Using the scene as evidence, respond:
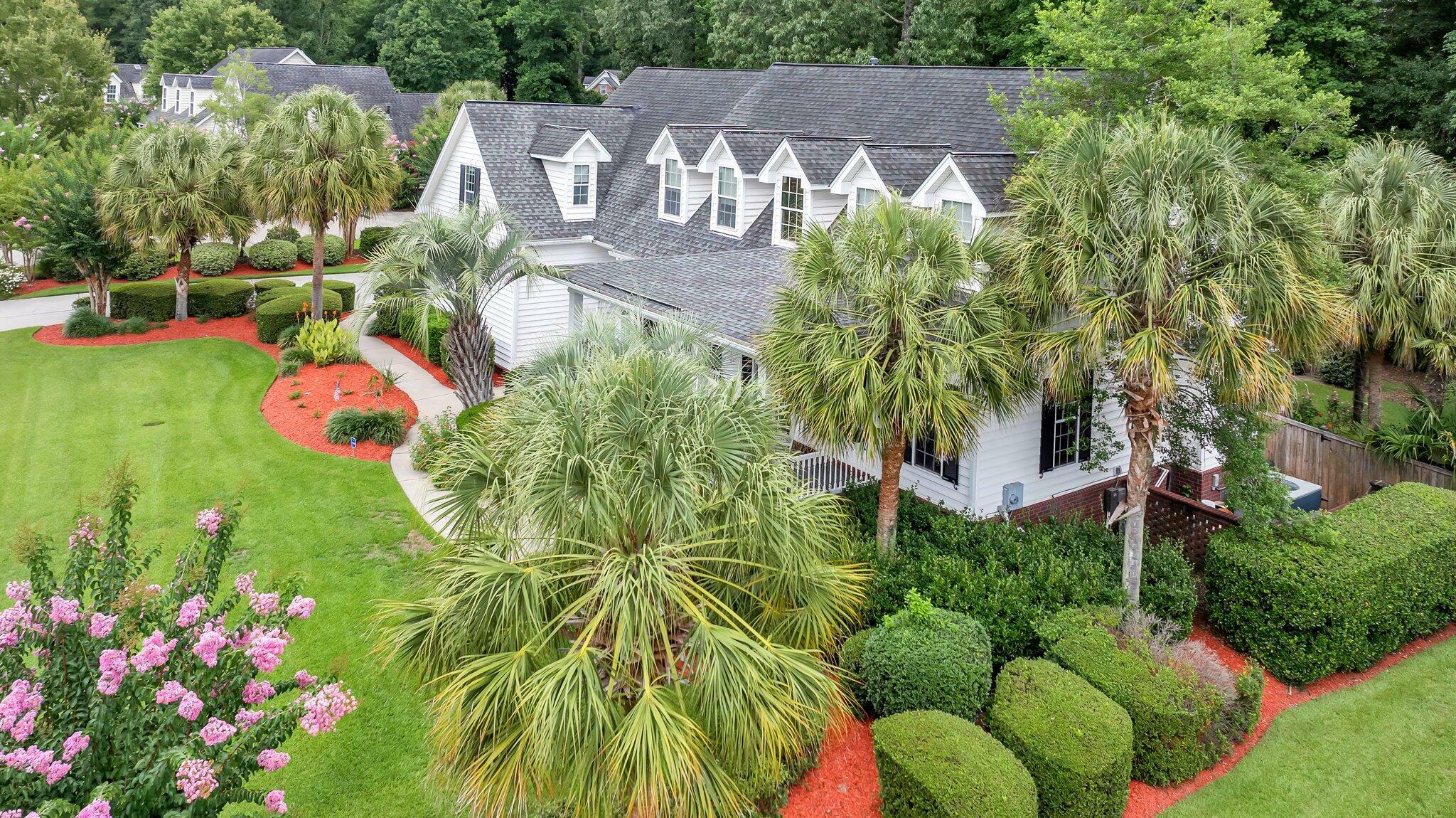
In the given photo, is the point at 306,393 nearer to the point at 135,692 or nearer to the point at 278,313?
the point at 278,313

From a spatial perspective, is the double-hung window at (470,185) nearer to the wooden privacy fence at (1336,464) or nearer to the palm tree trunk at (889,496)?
the palm tree trunk at (889,496)

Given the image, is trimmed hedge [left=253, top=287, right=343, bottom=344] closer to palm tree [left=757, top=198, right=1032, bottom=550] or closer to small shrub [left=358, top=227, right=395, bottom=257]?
small shrub [left=358, top=227, right=395, bottom=257]

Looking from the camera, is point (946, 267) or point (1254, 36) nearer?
point (946, 267)

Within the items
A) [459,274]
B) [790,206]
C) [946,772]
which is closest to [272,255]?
[459,274]

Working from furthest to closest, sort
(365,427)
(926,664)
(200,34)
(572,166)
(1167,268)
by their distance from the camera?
(200,34)
(572,166)
(365,427)
(1167,268)
(926,664)

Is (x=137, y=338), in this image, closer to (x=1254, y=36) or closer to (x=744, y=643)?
(x=744, y=643)

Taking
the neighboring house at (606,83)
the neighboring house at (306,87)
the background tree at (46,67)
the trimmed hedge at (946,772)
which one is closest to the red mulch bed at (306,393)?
the trimmed hedge at (946,772)

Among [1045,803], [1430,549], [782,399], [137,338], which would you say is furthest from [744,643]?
[137,338]
